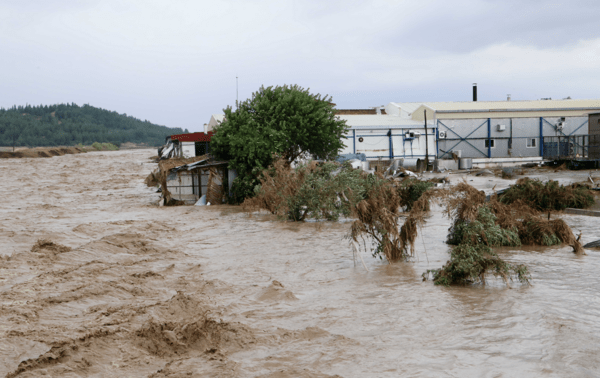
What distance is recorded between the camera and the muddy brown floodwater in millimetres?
5695

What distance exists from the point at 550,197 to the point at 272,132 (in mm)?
11633

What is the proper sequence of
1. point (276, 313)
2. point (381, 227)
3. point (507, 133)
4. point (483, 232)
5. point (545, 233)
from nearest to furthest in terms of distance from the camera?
1. point (276, 313)
2. point (381, 227)
3. point (483, 232)
4. point (545, 233)
5. point (507, 133)

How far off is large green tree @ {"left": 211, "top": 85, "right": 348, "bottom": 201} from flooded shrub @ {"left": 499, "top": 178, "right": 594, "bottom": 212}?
9.59 m

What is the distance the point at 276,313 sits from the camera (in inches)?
301

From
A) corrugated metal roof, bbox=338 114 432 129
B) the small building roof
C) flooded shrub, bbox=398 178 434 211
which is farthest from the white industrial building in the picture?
flooded shrub, bbox=398 178 434 211

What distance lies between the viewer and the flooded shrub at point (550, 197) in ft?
62.8

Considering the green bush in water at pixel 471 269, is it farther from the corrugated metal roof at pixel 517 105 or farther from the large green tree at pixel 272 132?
the corrugated metal roof at pixel 517 105

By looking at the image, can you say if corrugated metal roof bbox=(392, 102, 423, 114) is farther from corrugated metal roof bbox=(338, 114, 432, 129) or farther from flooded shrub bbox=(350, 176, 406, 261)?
flooded shrub bbox=(350, 176, 406, 261)

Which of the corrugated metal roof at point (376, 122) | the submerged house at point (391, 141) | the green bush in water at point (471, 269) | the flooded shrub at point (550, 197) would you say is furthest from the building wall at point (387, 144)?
the green bush in water at point (471, 269)

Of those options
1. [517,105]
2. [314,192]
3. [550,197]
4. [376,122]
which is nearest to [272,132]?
[314,192]

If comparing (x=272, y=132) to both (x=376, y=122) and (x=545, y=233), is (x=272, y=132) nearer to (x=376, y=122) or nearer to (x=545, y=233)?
(x=545, y=233)

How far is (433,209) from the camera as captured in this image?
21.1m

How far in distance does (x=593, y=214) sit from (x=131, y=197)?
22.2 meters

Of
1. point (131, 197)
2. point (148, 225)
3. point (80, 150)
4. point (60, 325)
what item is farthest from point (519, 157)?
point (80, 150)
